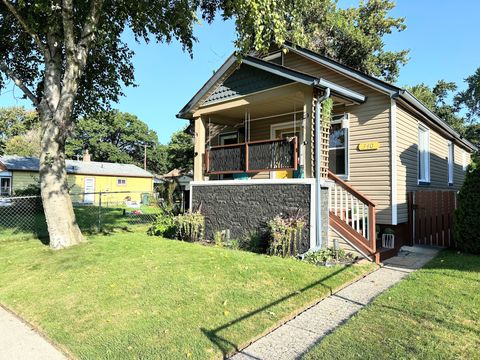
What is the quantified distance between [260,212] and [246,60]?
4.20 meters

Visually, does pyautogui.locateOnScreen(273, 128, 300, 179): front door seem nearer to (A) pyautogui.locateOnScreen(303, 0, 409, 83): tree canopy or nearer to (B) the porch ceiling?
(B) the porch ceiling

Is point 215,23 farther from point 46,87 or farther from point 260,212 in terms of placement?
point 260,212

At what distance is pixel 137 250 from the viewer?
7.66 m

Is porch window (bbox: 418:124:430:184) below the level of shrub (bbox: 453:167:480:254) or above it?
above

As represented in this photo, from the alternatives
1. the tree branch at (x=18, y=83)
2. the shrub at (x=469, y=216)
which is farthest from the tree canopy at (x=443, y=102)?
the tree branch at (x=18, y=83)

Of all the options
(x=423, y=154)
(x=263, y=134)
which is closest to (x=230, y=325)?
(x=263, y=134)

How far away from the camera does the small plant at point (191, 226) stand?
9.09 metres

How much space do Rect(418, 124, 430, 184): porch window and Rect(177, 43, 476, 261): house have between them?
0.11 feet

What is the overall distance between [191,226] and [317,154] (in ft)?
13.3

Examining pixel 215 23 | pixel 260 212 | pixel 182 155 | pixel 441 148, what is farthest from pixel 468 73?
pixel 260 212

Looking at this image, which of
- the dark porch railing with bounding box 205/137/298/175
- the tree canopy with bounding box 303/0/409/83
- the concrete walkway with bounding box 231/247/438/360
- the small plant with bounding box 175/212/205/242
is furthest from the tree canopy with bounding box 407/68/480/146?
the concrete walkway with bounding box 231/247/438/360

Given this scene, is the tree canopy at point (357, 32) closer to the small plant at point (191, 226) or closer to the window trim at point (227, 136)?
the window trim at point (227, 136)

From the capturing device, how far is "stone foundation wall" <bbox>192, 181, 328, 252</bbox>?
7.31 metres

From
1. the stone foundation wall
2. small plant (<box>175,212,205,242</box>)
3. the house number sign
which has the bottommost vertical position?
small plant (<box>175,212,205,242</box>)
